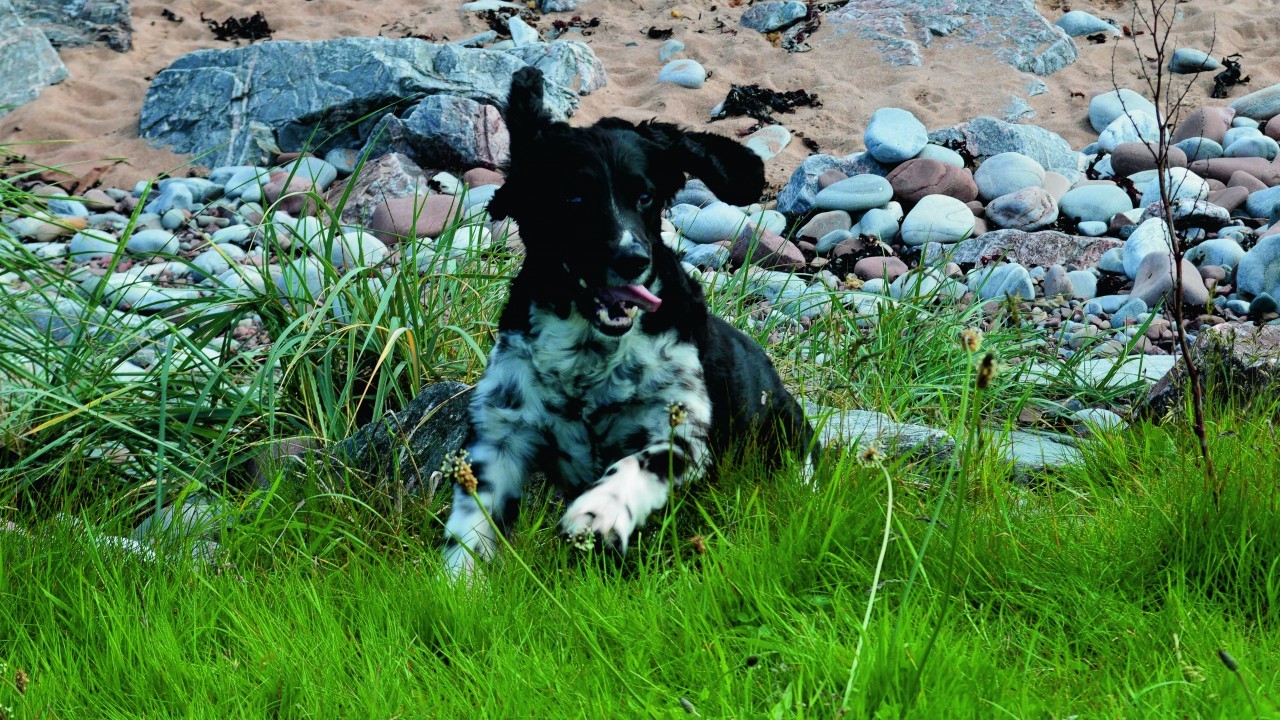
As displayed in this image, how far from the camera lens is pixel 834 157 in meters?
9.09

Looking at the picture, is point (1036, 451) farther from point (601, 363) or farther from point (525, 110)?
Result: point (525, 110)

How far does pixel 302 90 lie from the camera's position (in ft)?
34.2

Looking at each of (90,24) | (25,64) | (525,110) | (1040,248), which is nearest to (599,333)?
(525,110)

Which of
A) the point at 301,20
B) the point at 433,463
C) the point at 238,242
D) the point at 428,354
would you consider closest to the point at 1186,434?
the point at 433,463

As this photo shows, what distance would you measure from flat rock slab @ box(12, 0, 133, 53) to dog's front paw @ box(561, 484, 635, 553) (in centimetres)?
1113

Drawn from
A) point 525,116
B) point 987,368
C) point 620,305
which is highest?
point 987,368

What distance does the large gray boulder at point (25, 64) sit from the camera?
36.2ft

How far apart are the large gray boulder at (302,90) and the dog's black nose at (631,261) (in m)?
7.08

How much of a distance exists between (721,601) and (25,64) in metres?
11.3

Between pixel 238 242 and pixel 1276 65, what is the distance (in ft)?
29.8

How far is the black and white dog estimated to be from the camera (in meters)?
3.18

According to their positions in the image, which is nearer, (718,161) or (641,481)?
(641,481)

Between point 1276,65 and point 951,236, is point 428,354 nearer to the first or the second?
point 951,236

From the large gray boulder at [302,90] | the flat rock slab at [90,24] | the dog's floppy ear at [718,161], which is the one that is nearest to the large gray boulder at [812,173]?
the large gray boulder at [302,90]
